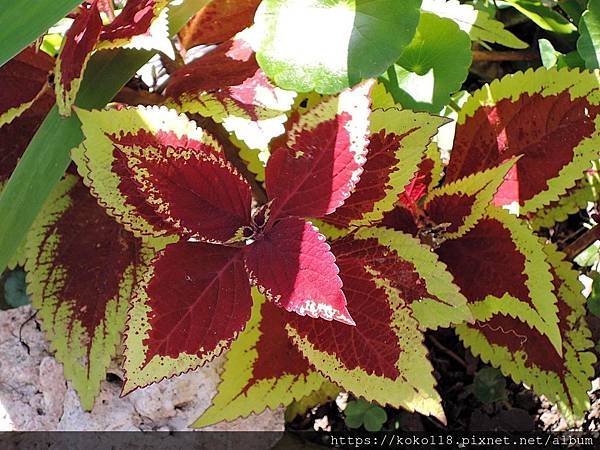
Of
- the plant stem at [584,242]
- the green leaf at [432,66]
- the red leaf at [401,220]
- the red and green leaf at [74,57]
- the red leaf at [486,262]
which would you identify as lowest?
the plant stem at [584,242]

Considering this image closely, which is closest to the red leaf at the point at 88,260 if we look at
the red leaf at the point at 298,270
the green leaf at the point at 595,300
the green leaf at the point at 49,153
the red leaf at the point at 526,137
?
the green leaf at the point at 49,153

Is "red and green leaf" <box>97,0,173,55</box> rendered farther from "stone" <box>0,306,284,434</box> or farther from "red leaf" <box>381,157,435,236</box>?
"stone" <box>0,306,284,434</box>

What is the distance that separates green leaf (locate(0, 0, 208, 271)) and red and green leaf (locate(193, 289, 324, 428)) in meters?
0.27

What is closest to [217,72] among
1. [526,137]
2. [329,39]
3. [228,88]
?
[228,88]

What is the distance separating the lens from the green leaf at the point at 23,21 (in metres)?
0.64

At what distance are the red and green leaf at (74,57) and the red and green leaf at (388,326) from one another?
0.34 m

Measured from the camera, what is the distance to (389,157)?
0.72 meters

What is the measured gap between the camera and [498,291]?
805 millimetres

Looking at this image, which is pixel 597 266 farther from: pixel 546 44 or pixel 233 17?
pixel 233 17

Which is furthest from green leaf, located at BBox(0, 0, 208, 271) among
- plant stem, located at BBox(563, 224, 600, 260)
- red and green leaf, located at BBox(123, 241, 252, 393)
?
plant stem, located at BBox(563, 224, 600, 260)

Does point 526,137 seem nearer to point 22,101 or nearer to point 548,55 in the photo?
point 548,55

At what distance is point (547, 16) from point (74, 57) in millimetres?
697

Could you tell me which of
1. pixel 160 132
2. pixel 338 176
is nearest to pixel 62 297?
pixel 160 132

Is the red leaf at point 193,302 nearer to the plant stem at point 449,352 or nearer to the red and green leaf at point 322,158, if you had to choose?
the red and green leaf at point 322,158
